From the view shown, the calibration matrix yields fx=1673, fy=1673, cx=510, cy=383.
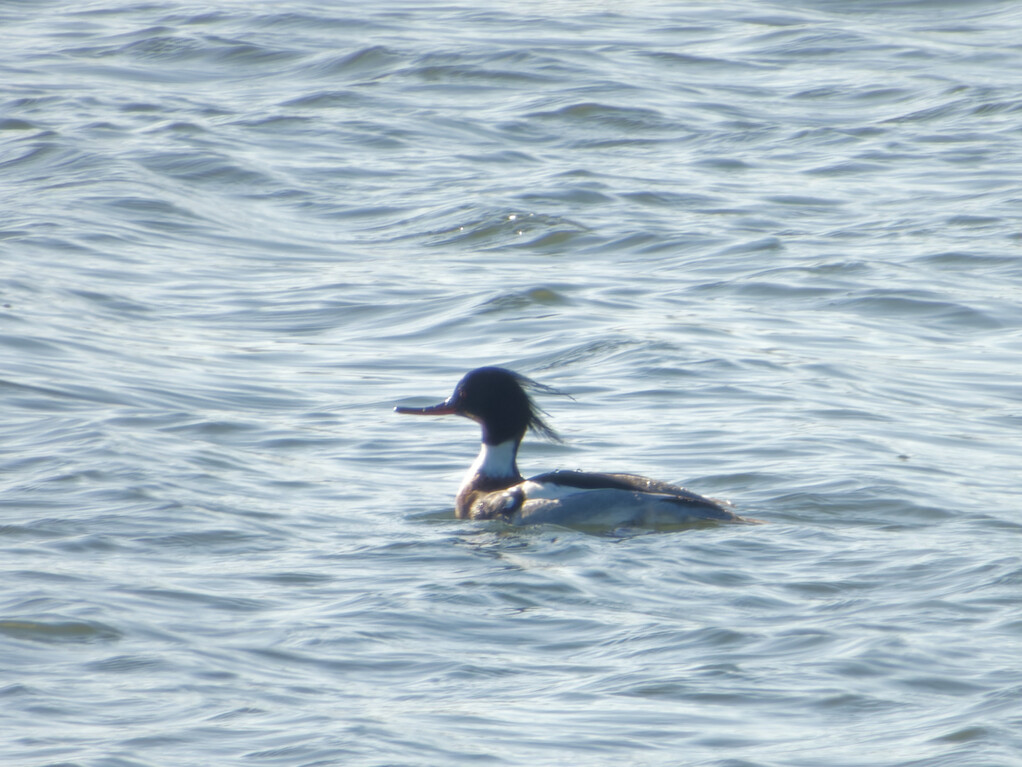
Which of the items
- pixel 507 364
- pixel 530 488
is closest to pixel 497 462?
pixel 530 488

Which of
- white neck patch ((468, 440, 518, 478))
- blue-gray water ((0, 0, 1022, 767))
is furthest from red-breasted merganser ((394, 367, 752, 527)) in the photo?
blue-gray water ((0, 0, 1022, 767))

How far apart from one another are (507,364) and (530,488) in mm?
2753

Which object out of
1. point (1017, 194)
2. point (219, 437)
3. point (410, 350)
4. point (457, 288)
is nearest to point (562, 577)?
point (219, 437)

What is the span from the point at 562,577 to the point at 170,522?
2026 mm

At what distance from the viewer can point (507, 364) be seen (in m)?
11.5

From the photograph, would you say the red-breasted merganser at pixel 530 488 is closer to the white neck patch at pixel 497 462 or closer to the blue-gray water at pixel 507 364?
the white neck patch at pixel 497 462

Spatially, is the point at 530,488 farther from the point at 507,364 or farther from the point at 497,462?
the point at 507,364

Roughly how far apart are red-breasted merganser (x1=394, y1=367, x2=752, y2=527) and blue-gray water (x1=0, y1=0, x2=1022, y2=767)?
17cm

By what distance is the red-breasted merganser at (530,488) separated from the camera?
835 cm

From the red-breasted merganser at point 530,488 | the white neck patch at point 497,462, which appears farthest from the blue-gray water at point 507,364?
Answer: the white neck patch at point 497,462

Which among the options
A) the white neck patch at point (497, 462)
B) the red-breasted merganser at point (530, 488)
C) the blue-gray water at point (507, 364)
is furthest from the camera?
the white neck patch at point (497, 462)

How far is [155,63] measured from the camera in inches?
811

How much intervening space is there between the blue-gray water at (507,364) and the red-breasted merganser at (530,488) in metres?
0.17

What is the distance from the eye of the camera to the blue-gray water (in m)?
5.96
